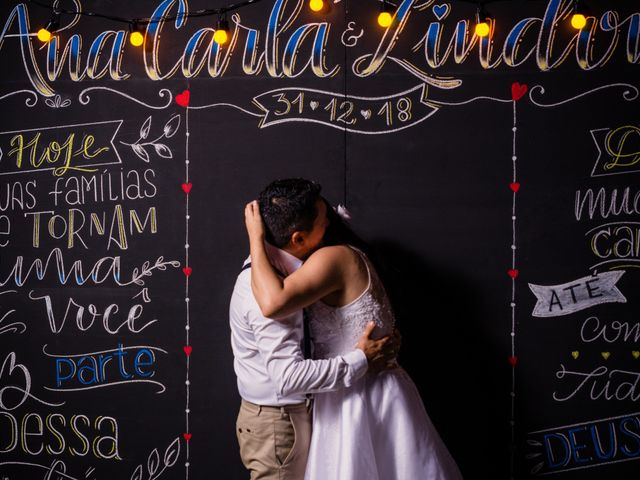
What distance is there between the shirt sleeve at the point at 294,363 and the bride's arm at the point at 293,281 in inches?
2.6

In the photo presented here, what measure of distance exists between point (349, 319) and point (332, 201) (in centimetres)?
71

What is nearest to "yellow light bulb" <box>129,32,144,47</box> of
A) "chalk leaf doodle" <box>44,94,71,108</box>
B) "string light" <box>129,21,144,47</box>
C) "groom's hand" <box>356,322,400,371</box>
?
"string light" <box>129,21,144,47</box>

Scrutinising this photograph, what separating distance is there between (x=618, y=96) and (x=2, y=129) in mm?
2855

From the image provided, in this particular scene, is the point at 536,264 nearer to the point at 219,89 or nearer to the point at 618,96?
the point at 618,96

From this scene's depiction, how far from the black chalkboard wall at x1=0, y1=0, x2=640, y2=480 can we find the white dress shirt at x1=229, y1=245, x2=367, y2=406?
1.81 feet

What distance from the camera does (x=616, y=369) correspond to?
2.54 meters

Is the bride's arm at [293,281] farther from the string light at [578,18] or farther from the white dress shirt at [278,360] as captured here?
the string light at [578,18]

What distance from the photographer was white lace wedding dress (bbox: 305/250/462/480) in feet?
6.65

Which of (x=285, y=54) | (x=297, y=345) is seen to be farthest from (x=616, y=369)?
(x=285, y=54)

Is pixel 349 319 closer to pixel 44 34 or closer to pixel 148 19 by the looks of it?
pixel 148 19

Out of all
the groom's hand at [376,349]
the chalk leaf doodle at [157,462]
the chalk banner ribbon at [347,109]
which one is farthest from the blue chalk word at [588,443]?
the chalk leaf doodle at [157,462]

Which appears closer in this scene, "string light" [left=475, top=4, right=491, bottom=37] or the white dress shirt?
the white dress shirt

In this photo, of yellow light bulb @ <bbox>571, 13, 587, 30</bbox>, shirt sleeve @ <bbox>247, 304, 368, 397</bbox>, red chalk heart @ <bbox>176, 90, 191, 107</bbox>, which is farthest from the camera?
red chalk heart @ <bbox>176, 90, 191, 107</bbox>

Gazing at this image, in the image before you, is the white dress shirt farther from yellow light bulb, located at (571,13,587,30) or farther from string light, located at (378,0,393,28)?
yellow light bulb, located at (571,13,587,30)
